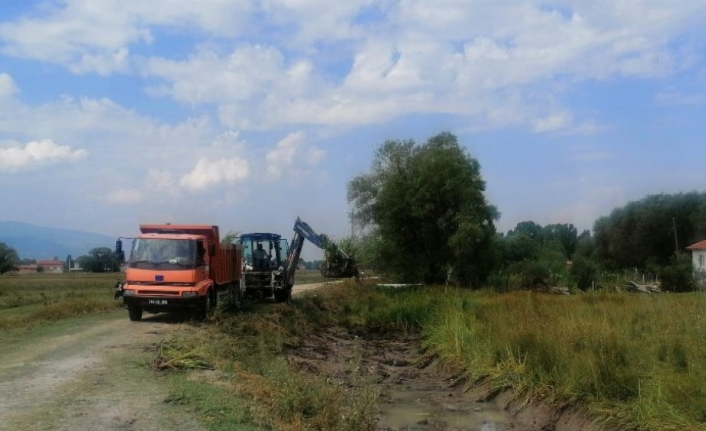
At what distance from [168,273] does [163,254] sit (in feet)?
2.32

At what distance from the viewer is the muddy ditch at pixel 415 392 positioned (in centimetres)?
1358

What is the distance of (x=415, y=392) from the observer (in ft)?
57.7

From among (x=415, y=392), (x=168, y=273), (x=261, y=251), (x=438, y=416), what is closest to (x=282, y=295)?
(x=261, y=251)

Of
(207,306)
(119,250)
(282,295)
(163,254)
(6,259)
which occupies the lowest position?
(282,295)

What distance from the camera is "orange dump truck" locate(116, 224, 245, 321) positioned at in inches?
798

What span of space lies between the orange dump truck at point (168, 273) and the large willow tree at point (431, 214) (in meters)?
25.3

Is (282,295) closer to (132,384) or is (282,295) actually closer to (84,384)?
(132,384)

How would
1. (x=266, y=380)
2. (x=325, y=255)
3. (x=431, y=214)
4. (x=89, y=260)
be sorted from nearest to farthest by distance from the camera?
(x=266, y=380)
(x=325, y=255)
(x=431, y=214)
(x=89, y=260)

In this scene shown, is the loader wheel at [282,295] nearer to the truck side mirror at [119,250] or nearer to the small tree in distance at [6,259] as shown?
the truck side mirror at [119,250]

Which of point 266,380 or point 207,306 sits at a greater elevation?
point 207,306

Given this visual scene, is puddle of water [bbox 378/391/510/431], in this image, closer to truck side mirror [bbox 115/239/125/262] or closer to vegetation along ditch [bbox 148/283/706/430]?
vegetation along ditch [bbox 148/283/706/430]

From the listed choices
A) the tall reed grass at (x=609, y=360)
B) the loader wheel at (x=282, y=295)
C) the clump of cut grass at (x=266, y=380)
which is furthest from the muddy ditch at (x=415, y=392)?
the loader wheel at (x=282, y=295)

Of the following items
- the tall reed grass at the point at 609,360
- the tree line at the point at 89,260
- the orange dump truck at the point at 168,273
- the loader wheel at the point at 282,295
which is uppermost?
the tree line at the point at 89,260

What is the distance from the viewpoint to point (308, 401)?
9945mm
